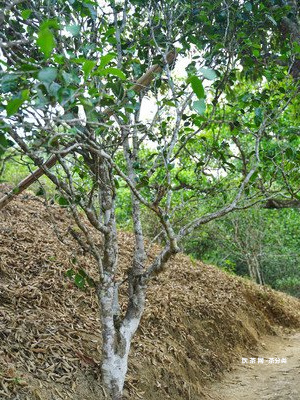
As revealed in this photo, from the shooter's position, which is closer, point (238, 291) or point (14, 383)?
point (14, 383)

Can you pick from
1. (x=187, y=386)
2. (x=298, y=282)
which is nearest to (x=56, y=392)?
(x=187, y=386)

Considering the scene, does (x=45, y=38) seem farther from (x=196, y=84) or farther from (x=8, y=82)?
(x=196, y=84)

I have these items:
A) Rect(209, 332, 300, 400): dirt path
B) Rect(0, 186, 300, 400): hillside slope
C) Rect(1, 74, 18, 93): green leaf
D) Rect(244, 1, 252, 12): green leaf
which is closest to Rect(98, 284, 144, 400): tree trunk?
Rect(0, 186, 300, 400): hillside slope

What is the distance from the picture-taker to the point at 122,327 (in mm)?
3305

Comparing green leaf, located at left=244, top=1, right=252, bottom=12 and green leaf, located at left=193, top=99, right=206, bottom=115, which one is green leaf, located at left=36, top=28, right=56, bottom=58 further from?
green leaf, located at left=244, top=1, right=252, bottom=12

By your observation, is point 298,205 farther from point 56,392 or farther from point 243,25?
point 56,392

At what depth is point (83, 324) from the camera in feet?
13.0

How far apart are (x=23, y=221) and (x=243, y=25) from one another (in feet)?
12.3

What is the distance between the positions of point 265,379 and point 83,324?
2.79 metres

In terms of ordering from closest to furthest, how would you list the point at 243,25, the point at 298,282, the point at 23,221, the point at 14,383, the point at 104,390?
the point at 14,383 < the point at 104,390 < the point at 243,25 < the point at 23,221 < the point at 298,282

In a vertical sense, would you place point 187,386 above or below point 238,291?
below

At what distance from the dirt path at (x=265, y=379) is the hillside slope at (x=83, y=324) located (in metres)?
0.19

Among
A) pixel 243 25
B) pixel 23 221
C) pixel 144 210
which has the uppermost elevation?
pixel 144 210

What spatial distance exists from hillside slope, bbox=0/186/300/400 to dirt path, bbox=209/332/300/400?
191 millimetres
